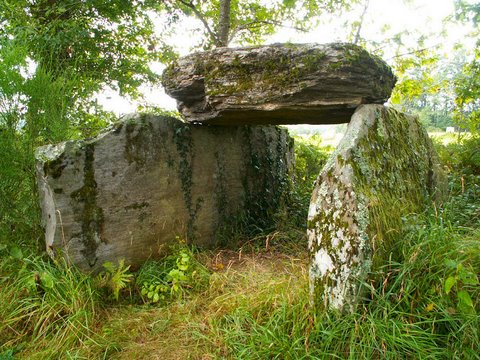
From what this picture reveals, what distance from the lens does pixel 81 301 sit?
302cm

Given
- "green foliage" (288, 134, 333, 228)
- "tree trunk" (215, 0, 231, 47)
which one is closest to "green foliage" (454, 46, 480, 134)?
"green foliage" (288, 134, 333, 228)

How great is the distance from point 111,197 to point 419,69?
8.50 metres

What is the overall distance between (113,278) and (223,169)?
206 cm

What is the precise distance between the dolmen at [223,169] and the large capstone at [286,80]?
11mm

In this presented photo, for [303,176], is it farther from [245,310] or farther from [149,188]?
[245,310]

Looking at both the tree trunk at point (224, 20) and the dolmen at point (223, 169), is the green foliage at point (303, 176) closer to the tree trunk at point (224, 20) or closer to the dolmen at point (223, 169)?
the dolmen at point (223, 169)

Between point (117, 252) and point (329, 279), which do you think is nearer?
point (329, 279)

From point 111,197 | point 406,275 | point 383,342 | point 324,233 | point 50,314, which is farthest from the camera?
point 111,197

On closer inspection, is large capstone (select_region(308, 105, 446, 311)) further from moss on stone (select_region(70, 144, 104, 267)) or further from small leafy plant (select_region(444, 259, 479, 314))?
moss on stone (select_region(70, 144, 104, 267))

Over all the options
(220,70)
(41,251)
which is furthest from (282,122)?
(41,251)

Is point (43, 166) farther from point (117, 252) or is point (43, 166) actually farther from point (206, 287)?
point (206, 287)

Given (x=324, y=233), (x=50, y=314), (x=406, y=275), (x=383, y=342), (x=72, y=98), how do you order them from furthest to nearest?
(x=72, y=98), (x=50, y=314), (x=324, y=233), (x=406, y=275), (x=383, y=342)

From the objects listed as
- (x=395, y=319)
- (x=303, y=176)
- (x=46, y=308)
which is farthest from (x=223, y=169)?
(x=395, y=319)

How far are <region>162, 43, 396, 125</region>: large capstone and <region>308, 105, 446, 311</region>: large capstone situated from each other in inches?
12.4
